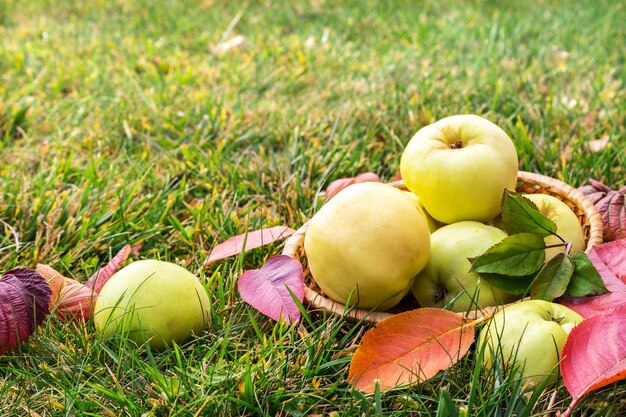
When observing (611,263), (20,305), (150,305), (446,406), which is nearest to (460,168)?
(611,263)

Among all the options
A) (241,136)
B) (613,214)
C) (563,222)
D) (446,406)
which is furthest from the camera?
(241,136)

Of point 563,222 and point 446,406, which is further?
point 563,222

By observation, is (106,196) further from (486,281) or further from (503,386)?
(503,386)

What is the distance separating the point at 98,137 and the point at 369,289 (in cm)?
158

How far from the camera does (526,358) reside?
1284 millimetres

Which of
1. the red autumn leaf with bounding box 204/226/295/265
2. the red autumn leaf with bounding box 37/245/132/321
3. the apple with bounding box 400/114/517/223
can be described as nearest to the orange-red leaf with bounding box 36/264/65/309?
the red autumn leaf with bounding box 37/245/132/321

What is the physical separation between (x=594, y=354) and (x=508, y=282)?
0.28 m

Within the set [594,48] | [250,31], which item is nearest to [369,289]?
[594,48]

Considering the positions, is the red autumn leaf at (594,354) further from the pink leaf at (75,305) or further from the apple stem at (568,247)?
the pink leaf at (75,305)

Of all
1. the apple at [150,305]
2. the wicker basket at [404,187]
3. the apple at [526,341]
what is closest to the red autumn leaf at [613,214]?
the wicker basket at [404,187]

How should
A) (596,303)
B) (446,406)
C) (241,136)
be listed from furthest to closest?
(241,136) < (596,303) < (446,406)

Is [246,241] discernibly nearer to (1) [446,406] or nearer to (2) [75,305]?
(2) [75,305]

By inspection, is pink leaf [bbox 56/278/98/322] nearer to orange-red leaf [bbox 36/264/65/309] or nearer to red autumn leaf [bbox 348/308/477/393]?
orange-red leaf [bbox 36/264/65/309]

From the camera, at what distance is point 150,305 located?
1473 millimetres
